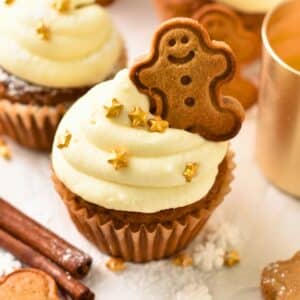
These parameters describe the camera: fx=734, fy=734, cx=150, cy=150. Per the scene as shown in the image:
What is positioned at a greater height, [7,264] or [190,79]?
[190,79]

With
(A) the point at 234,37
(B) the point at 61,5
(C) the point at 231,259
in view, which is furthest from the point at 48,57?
(C) the point at 231,259

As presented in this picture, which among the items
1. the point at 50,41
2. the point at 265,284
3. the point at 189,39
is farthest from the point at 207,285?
the point at 50,41

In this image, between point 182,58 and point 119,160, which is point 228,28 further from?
point 119,160

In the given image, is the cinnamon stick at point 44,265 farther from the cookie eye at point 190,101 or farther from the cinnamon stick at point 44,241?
the cookie eye at point 190,101

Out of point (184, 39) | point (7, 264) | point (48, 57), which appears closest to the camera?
point (184, 39)

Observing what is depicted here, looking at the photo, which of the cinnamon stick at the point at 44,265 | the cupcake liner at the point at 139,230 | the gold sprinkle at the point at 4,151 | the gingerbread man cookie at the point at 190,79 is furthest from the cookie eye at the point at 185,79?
the gold sprinkle at the point at 4,151

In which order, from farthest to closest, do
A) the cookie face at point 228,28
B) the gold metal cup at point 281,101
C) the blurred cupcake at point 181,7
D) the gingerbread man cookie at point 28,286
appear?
1. the blurred cupcake at point 181,7
2. the cookie face at point 228,28
3. the gold metal cup at point 281,101
4. the gingerbread man cookie at point 28,286

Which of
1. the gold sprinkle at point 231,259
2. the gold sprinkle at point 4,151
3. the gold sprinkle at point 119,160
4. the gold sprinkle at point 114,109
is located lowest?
the gold sprinkle at point 231,259
